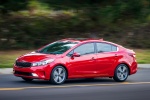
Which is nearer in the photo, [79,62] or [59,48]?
[79,62]

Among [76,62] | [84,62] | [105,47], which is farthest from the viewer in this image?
[105,47]

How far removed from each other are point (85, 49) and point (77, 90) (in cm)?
206

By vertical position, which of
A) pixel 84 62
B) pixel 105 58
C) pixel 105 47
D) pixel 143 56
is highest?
pixel 105 47

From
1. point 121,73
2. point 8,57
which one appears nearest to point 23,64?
point 121,73

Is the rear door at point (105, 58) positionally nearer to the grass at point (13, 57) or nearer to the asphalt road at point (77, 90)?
the asphalt road at point (77, 90)

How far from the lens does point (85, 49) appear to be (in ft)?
48.6

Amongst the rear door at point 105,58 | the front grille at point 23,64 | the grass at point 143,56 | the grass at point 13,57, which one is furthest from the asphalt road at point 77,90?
the grass at point 143,56

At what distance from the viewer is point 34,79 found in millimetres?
15148

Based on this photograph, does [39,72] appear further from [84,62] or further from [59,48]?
[84,62]

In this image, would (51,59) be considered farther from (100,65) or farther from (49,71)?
(100,65)

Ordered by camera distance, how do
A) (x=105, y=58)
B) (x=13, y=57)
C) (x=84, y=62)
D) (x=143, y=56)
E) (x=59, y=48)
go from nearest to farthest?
(x=84, y=62) < (x=59, y=48) < (x=105, y=58) < (x=13, y=57) < (x=143, y=56)

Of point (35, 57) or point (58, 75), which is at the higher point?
point (35, 57)

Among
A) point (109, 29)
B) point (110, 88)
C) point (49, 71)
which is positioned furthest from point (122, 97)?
point (109, 29)

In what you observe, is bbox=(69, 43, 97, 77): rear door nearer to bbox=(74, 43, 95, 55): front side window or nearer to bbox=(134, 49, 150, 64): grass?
bbox=(74, 43, 95, 55): front side window
